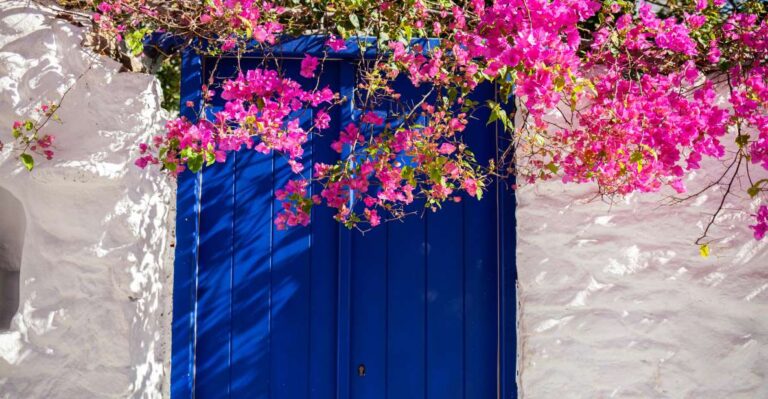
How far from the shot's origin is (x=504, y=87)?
8.24 ft

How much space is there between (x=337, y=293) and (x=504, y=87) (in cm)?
140

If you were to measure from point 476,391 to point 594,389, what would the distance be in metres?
0.54

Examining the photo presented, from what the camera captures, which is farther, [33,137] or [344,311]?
[344,311]

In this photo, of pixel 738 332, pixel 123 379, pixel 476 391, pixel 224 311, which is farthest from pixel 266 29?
pixel 738 332

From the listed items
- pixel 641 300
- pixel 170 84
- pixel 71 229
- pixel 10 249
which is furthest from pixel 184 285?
pixel 170 84

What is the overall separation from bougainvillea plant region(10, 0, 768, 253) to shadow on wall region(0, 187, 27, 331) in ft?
2.44

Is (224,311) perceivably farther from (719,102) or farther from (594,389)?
(719,102)

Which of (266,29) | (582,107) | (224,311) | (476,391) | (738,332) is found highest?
(266,29)

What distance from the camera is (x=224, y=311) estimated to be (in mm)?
3410

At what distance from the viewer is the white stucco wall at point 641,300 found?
325 centimetres

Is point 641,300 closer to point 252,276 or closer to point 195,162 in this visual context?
point 252,276

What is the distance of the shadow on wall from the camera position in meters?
3.34

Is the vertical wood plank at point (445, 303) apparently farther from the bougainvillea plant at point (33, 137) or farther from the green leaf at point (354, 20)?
the bougainvillea plant at point (33, 137)

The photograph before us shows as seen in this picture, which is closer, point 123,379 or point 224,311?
point 123,379
